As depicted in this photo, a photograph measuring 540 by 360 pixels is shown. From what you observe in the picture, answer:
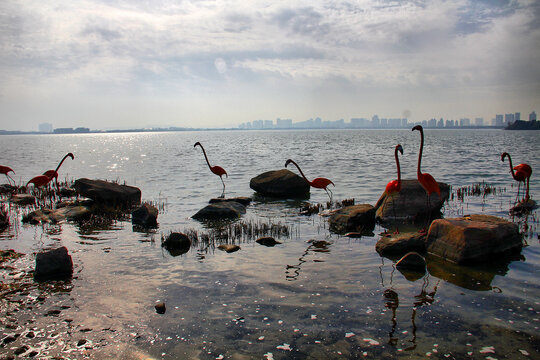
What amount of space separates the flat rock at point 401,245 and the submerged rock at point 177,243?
488 centimetres

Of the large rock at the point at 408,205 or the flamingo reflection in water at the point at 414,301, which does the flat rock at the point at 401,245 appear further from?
the large rock at the point at 408,205

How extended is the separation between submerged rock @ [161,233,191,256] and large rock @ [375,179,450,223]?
262 inches

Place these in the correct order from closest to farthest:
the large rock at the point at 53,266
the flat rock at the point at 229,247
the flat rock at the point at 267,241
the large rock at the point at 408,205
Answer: the large rock at the point at 53,266 → the flat rock at the point at 229,247 → the flat rock at the point at 267,241 → the large rock at the point at 408,205

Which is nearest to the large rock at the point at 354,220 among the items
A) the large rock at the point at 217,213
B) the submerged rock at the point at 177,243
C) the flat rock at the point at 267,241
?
the flat rock at the point at 267,241

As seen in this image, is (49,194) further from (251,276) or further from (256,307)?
(256,307)

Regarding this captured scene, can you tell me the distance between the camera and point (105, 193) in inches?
607

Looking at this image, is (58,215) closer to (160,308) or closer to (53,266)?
(53,266)

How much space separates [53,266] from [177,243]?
117 inches

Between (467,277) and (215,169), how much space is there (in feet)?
49.7

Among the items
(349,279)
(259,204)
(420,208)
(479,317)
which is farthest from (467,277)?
(259,204)

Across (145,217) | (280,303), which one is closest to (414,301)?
(280,303)

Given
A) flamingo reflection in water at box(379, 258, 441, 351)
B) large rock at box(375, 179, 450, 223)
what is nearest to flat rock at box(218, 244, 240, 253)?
flamingo reflection in water at box(379, 258, 441, 351)

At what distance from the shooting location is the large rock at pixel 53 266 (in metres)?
7.67

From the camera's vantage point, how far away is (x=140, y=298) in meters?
6.86
